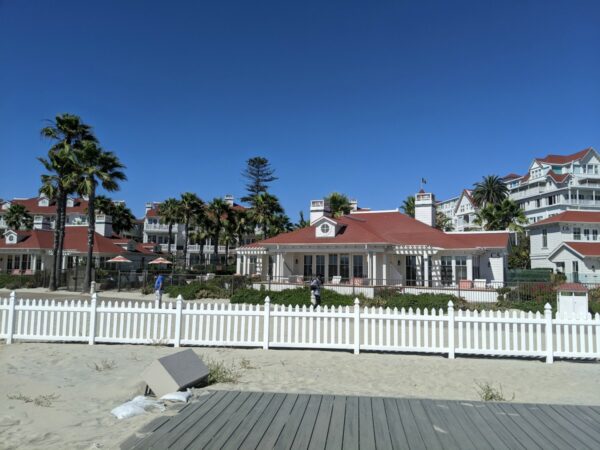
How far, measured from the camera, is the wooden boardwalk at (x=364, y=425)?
4254 mm

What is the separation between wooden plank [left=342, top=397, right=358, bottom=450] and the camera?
4234 mm

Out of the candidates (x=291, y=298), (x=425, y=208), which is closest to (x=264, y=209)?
(x=425, y=208)

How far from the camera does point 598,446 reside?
167 inches

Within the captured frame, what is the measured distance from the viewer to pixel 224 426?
4.70 meters

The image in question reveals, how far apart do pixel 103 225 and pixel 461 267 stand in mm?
37113

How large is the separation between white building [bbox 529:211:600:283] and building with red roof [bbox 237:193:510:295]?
10.8 meters

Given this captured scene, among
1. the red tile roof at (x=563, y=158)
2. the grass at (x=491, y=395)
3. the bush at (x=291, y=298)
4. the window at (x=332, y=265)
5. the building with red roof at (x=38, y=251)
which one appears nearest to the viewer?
the grass at (x=491, y=395)

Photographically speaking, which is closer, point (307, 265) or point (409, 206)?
point (307, 265)

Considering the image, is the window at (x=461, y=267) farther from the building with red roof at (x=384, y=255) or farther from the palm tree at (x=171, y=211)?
the palm tree at (x=171, y=211)

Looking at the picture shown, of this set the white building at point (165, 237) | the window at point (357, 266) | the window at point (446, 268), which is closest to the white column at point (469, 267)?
the window at point (446, 268)

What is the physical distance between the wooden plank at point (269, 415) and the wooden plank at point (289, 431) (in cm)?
8

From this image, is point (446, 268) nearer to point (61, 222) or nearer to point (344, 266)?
point (344, 266)

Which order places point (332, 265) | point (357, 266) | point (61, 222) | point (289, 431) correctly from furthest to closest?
point (61, 222) < point (332, 265) < point (357, 266) < point (289, 431)

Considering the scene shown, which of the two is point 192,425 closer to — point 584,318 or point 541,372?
point 541,372
